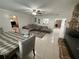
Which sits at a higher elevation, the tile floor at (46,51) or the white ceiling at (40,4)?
the white ceiling at (40,4)

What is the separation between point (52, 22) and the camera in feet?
26.6

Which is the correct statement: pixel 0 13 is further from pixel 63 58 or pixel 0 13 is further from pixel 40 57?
pixel 63 58

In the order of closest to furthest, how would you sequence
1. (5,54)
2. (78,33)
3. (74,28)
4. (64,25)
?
(5,54) < (78,33) < (74,28) < (64,25)

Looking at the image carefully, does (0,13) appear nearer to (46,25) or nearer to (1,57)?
(1,57)

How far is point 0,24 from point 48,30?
188 inches

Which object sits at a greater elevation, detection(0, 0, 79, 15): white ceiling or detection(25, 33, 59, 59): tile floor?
detection(0, 0, 79, 15): white ceiling

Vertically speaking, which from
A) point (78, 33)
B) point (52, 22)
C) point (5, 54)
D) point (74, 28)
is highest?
point (52, 22)

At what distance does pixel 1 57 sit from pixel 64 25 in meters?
4.21

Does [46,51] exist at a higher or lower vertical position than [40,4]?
lower

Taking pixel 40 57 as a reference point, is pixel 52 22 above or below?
above

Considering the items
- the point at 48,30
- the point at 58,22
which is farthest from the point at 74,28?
the point at 58,22

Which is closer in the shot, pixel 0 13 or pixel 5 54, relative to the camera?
pixel 5 54

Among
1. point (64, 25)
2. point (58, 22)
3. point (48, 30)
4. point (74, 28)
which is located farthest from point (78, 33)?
point (58, 22)

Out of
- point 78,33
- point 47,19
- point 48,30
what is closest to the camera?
point 78,33
